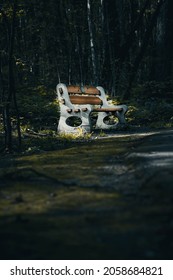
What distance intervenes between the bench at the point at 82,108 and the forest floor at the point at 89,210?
187 inches

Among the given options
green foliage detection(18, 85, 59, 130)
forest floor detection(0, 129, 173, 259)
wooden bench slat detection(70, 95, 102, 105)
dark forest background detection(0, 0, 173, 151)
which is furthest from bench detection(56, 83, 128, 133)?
forest floor detection(0, 129, 173, 259)

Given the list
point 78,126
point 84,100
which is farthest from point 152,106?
point 78,126

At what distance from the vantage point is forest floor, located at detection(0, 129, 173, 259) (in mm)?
2240

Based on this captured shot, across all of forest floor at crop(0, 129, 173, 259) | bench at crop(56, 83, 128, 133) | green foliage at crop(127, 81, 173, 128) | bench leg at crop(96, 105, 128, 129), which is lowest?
green foliage at crop(127, 81, 173, 128)

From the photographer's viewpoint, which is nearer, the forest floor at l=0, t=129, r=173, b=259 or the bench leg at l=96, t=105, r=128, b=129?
the forest floor at l=0, t=129, r=173, b=259

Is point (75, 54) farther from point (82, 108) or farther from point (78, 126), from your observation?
point (78, 126)

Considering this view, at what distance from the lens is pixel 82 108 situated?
31.9ft

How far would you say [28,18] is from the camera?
89.0 feet

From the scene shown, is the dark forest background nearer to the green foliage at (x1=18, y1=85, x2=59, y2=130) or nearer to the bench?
the green foliage at (x1=18, y1=85, x2=59, y2=130)

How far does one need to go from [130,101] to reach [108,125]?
3282 millimetres

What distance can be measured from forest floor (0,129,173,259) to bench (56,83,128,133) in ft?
15.6

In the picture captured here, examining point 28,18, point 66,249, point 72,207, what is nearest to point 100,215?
point 72,207

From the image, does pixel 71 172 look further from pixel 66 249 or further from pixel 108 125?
pixel 108 125

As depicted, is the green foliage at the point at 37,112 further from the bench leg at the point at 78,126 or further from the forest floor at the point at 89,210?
the forest floor at the point at 89,210
